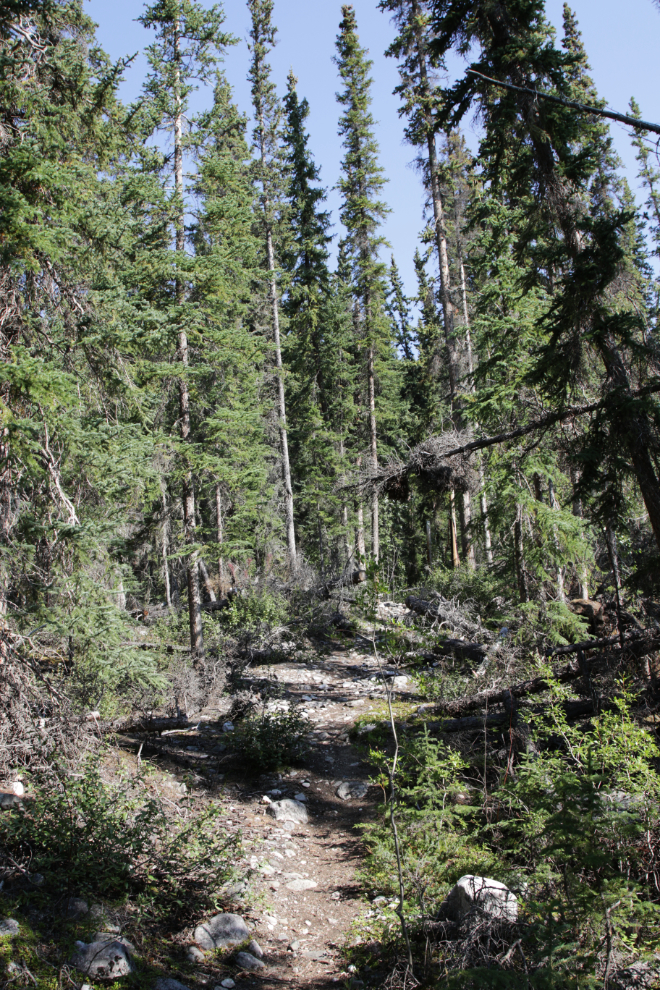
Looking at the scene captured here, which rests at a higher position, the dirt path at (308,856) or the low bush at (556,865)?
the low bush at (556,865)

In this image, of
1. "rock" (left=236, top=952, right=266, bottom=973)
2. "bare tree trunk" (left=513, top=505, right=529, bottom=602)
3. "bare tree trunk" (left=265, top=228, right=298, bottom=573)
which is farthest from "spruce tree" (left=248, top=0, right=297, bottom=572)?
"rock" (left=236, top=952, right=266, bottom=973)

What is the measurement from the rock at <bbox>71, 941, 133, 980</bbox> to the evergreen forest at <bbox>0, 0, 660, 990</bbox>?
0.02 meters

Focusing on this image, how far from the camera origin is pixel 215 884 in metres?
4.88

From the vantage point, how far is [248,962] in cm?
428

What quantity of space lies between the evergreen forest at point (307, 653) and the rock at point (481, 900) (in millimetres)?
29

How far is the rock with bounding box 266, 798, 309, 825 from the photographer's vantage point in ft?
22.5

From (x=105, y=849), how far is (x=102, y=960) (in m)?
→ 1.10

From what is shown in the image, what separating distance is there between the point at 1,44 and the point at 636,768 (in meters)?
9.70

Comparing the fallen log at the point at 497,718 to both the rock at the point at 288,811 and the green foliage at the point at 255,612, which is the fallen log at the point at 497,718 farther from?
the green foliage at the point at 255,612

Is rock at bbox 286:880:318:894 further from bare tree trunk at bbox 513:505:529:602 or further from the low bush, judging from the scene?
bare tree trunk at bbox 513:505:529:602

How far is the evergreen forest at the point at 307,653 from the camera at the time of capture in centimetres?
394

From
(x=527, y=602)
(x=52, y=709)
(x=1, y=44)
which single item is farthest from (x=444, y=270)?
(x=52, y=709)

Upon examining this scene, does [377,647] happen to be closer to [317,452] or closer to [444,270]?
[444,270]

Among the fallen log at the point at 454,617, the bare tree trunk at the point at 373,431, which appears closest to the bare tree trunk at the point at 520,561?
the fallen log at the point at 454,617
